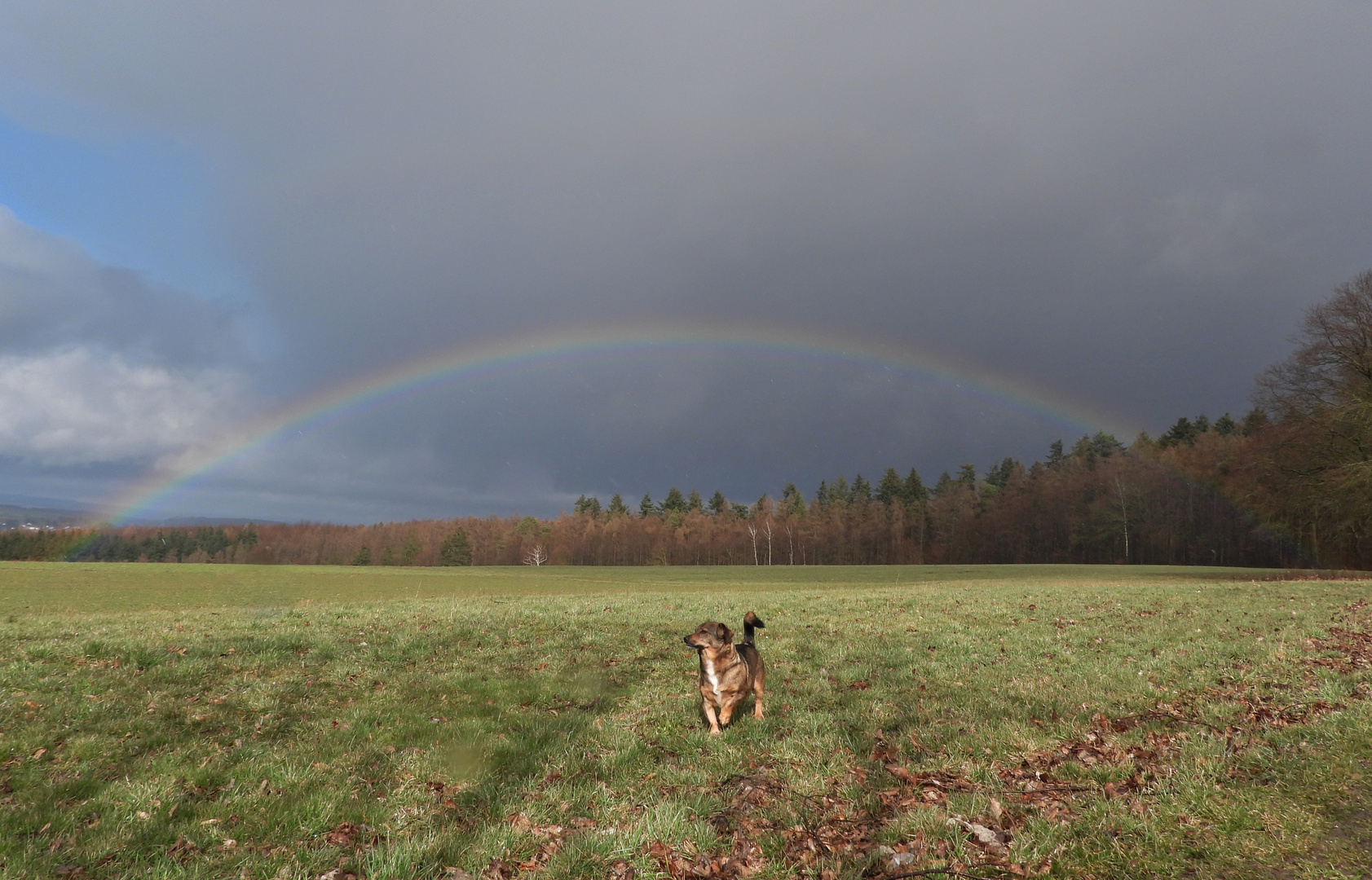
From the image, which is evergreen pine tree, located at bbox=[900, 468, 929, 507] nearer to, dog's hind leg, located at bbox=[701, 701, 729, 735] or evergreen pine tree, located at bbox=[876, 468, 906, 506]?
evergreen pine tree, located at bbox=[876, 468, 906, 506]

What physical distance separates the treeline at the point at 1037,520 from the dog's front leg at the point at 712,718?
4568 cm

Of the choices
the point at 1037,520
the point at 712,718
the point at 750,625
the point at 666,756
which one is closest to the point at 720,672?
the point at 712,718

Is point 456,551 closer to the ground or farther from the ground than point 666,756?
closer to the ground

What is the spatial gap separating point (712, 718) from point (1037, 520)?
4297 inches

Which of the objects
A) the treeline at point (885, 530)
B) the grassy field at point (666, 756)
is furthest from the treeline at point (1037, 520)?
the grassy field at point (666, 756)

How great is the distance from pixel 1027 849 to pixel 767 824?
77.8 inches

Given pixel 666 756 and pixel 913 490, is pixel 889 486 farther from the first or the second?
pixel 666 756

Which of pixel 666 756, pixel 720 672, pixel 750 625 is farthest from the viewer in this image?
pixel 750 625

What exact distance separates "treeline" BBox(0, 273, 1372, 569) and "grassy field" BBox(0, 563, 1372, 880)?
1412 inches

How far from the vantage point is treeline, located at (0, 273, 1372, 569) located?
40406 mm

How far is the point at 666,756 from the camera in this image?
764 cm

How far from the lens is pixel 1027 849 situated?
483 cm

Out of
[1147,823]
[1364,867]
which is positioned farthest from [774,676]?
[1364,867]

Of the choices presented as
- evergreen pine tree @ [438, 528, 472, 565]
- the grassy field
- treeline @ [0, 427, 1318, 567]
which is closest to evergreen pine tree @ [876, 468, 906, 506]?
treeline @ [0, 427, 1318, 567]
